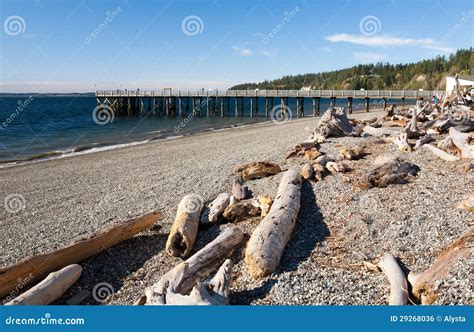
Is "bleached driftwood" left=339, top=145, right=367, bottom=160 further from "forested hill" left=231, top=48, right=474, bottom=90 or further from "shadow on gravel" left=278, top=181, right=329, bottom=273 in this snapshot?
"forested hill" left=231, top=48, right=474, bottom=90

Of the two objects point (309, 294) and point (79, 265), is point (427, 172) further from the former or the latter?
point (79, 265)

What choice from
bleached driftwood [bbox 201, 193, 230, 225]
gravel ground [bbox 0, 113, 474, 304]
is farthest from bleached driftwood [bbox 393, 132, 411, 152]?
bleached driftwood [bbox 201, 193, 230, 225]

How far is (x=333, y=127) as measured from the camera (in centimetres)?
1566

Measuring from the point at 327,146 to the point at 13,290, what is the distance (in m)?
10.6

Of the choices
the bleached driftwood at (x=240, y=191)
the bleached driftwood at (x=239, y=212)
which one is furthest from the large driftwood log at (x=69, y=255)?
the bleached driftwood at (x=240, y=191)

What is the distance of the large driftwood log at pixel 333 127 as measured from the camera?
15.6m

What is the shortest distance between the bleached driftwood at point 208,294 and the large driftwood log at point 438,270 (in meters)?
2.44

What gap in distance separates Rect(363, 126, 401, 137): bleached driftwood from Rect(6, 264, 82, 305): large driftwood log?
11.3m

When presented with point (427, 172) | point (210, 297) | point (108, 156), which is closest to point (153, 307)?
point (210, 297)

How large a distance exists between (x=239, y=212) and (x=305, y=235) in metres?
1.71

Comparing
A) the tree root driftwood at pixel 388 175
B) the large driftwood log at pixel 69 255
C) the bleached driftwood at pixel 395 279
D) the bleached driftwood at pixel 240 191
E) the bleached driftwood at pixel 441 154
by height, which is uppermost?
the bleached driftwood at pixel 441 154

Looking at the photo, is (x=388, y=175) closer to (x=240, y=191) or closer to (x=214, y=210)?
(x=240, y=191)

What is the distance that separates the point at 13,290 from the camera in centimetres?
648

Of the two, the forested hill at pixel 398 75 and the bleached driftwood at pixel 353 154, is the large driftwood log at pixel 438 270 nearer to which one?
the bleached driftwood at pixel 353 154
